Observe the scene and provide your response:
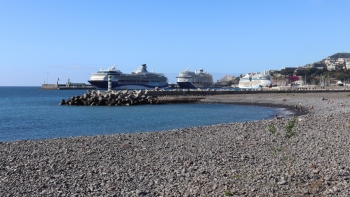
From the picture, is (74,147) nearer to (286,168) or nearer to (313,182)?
(286,168)

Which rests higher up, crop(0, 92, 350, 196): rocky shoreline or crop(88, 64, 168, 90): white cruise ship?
crop(88, 64, 168, 90): white cruise ship

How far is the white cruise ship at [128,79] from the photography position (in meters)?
80.8

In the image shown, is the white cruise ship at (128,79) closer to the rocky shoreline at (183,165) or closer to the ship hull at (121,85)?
the ship hull at (121,85)

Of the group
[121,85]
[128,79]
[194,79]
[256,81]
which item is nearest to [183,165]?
[121,85]

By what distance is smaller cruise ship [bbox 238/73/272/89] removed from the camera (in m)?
97.3

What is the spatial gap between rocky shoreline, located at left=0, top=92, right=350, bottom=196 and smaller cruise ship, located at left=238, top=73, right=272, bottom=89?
85703 mm

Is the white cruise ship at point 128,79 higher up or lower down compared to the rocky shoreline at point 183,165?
higher up

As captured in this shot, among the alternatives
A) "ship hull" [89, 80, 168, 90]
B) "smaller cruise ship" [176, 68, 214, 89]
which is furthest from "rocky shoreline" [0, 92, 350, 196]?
"smaller cruise ship" [176, 68, 214, 89]

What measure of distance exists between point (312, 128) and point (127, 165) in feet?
24.2

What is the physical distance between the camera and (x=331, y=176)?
21.6 feet

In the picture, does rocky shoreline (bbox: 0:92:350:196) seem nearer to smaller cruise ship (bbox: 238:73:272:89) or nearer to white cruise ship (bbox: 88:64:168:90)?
white cruise ship (bbox: 88:64:168:90)

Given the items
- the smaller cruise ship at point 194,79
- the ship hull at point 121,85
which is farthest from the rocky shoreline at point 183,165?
the smaller cruise ship at point 194,79

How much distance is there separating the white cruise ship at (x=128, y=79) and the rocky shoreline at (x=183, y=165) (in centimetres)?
6910

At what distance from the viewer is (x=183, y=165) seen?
799cm
